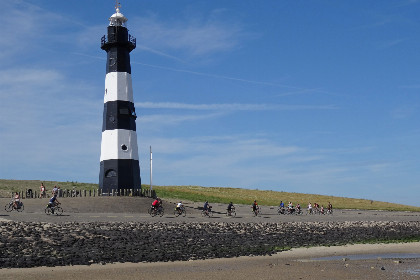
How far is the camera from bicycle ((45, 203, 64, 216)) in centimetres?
3971

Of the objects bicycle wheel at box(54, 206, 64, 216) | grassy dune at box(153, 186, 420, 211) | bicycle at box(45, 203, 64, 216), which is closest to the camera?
bicycle at box(45, 203, 64, 216)

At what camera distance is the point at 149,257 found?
20.3 meters

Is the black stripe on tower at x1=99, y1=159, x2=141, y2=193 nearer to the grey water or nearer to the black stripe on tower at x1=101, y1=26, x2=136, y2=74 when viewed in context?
the black stripe on tower at x1=101, y1=26, x2=136, y2=74

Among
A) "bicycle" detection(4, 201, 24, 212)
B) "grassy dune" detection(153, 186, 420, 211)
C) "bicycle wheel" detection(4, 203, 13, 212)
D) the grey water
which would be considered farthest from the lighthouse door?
the grey water

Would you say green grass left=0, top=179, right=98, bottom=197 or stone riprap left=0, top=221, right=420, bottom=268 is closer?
stone riprap left=0, top=221, right=420, bottom=268

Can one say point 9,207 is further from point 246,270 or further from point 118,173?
point 246,270

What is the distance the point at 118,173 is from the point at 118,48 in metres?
13.8

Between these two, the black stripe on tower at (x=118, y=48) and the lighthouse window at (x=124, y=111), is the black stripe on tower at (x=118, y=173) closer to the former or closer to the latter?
the lighthouse window at (x=124, y=111)

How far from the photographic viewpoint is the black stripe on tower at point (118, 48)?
175 ft

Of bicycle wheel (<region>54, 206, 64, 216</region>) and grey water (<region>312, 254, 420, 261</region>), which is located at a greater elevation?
bicycle wheel (<region>54, 206, 64, 216</region>)

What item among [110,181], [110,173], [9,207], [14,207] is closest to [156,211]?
[110,181]

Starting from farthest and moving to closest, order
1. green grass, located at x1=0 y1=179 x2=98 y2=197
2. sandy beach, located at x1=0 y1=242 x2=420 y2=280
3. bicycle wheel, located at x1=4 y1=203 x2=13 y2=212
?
green grass, located at x1=0 y1=179 x2=98 y2=197
bicycle wheel, located at x1=4 y1=203 x2=13 y2=212
sandy beach, located at x1=0 y1=242 x2=420 y2=280

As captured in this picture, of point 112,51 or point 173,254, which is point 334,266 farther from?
point 112,51

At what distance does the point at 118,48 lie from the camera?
53688mm
